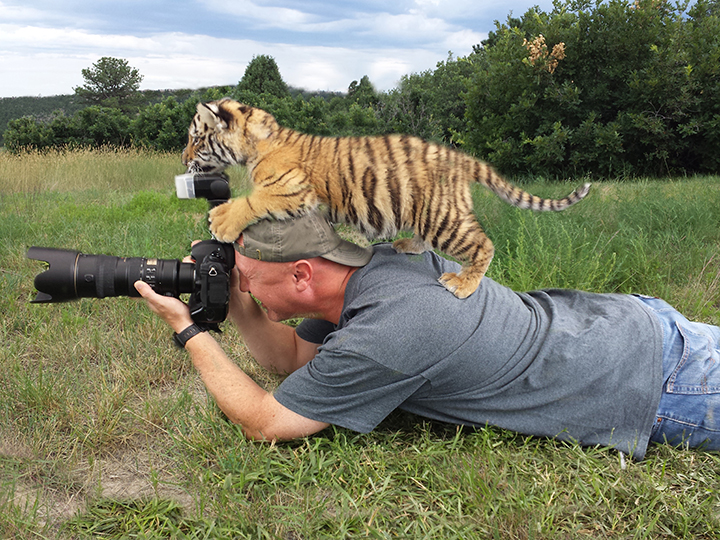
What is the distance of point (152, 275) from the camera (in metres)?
1.92

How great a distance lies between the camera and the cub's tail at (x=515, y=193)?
7.72 ft

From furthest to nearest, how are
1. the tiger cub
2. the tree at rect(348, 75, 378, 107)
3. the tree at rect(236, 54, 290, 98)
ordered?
1. the tree at rect(236, 54, 290, 98)
2. the tree at rect(348, 75, 378, 107)
3. the tiger cub

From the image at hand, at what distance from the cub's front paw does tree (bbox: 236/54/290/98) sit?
8.88m

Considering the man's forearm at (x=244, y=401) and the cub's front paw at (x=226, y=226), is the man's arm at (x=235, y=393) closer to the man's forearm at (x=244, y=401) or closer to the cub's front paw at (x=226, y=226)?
the man's forearm at (x=244, y=401)

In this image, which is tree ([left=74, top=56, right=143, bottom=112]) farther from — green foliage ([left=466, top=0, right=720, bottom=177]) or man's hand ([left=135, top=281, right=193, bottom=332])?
man's hand ([left=135, top=281, right=193, bottom=332])

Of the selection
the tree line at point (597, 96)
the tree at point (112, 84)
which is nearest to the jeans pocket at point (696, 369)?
the tree line at point (597, 96)

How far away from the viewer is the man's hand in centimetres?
189

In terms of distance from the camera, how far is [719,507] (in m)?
1.68

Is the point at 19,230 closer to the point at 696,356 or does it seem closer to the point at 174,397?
the point at 174,397

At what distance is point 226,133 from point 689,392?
6.69 ft

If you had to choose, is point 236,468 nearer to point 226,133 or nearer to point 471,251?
point 471,251

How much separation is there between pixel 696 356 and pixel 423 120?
5642 millimetres

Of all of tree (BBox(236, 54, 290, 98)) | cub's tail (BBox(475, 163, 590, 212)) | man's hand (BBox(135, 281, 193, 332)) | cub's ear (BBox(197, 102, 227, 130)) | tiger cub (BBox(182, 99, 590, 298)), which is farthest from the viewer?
tree (BBox(236, 54, 290, 98))

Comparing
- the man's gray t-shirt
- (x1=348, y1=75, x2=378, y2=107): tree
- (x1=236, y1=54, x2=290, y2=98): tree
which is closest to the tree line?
(x1=236, y1=54, x2=290, y2=98): tree
